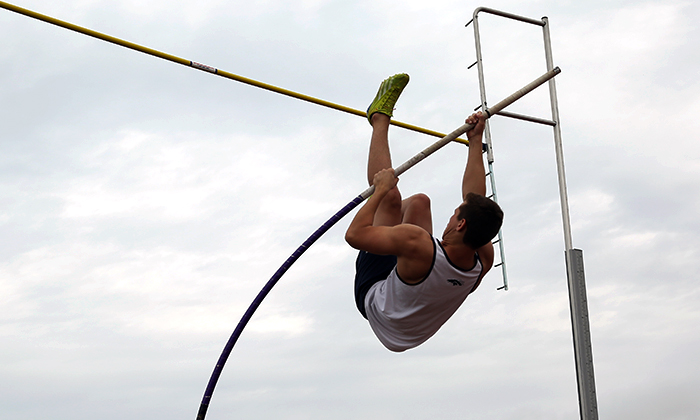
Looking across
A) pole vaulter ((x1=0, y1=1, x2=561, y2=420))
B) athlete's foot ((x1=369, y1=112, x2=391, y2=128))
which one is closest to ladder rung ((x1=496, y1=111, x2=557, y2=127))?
pole vaulter ((x1=0, y1=1, x2=561, y2=420))

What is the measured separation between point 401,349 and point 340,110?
91.3 inches

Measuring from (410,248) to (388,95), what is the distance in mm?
1625

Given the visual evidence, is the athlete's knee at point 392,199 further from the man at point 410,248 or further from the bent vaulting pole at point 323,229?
the bent vaulting pole at point 323,229

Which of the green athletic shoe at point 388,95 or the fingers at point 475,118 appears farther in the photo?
the green athletic shoe at point 388,95

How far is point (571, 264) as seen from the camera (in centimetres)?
631

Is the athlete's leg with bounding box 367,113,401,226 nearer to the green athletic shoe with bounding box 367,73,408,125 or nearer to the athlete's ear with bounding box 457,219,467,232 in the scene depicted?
the green athletic shoe with bounding box 367,73,408,125

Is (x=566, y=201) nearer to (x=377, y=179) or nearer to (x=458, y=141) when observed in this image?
(x=458, y=141)

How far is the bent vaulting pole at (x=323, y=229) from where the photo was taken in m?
5.33

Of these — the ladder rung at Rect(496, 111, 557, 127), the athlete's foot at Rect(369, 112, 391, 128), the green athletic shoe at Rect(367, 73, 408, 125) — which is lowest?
the athlete's foot at Rect(369, 112, 391, 128)

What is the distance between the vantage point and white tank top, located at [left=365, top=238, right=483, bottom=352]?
4.67m

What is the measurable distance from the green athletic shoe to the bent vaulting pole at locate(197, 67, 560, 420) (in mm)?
550

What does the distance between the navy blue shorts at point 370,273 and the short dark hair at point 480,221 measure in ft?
2.93

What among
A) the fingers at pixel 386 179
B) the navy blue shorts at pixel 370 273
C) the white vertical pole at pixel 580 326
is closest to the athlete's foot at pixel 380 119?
the fingers at pixel 386 179

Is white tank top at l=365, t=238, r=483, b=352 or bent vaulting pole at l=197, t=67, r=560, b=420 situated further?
bent vaulting pole at l=197, t=67, r=560, b=420
